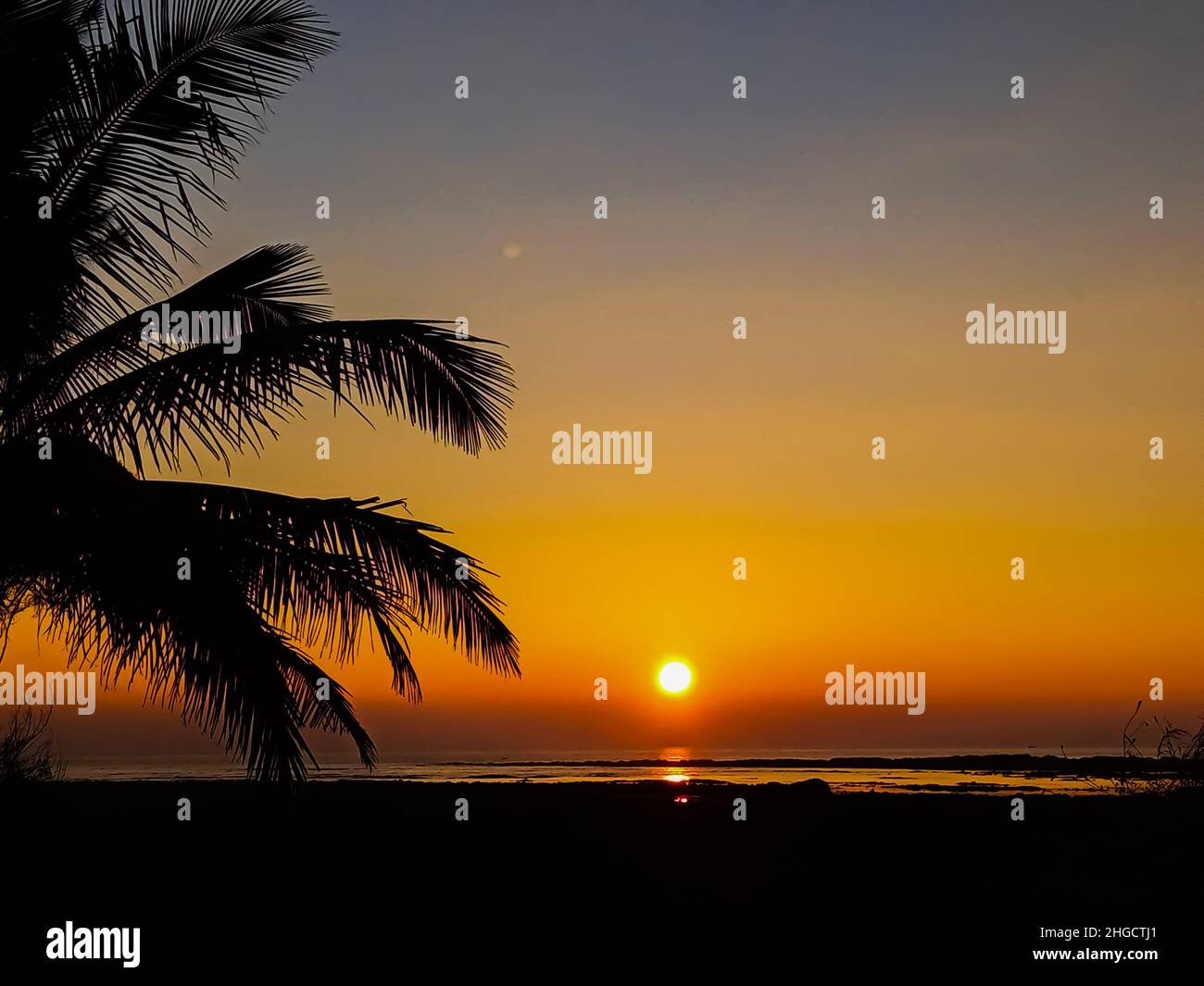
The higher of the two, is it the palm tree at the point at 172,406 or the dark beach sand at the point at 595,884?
the palm tree at the point at 172,406

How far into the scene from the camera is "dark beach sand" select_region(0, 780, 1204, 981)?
7602 millimetres

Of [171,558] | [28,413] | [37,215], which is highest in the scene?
[37,215]

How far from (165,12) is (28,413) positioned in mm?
2940

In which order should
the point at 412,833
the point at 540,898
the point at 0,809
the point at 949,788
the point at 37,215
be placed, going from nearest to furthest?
the point at 37,215, the point at 540,898, the point at 0,809, the point at 412,833, the point at 949,788

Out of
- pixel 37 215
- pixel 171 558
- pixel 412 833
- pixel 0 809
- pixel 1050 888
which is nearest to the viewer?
pixel 171 558

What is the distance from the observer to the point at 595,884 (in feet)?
33.2

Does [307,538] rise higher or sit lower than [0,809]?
higher

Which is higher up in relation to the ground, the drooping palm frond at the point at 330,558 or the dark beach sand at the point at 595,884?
the drooping palm frond at the point at 330,558

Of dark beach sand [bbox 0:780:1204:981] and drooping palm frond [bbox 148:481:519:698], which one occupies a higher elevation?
drooping palm frond [bbox 148:481:519:698]

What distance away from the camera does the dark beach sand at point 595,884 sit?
7.60 m

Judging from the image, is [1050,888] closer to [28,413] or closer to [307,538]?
[307,538]
